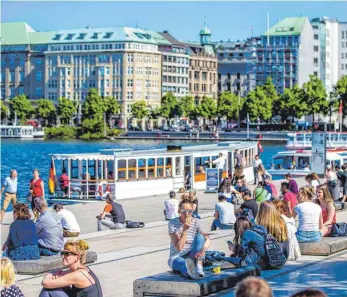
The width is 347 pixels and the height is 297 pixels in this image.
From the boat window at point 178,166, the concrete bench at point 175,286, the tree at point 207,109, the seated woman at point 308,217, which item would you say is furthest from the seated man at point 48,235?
the tree at point 207,109

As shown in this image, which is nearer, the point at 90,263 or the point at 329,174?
the point at 90,263

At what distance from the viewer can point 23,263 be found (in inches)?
670

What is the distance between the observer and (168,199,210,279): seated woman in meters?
14.1

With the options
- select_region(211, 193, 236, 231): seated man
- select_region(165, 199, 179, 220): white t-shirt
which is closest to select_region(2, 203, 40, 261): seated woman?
select_region(211, 193, 236, 231): seated man

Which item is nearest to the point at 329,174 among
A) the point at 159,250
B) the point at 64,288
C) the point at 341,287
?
the point at 159,250

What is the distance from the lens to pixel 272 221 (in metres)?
16.2

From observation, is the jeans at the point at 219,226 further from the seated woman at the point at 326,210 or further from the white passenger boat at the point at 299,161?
the white passenger boat at the point at 299,161

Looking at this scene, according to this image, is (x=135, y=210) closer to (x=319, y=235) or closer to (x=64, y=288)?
(x=319, y=235)

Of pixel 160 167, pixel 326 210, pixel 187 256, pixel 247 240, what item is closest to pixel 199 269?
pixel 187 256

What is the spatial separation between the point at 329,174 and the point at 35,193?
30.5 feet

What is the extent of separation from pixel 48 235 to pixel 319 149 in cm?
2879

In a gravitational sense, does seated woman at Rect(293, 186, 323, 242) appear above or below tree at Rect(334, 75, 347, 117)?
below

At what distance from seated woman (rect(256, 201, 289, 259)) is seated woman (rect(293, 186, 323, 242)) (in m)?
1.54

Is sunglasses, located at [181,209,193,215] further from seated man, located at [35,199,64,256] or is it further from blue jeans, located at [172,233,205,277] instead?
seated man, located at [35,199,64,256]
